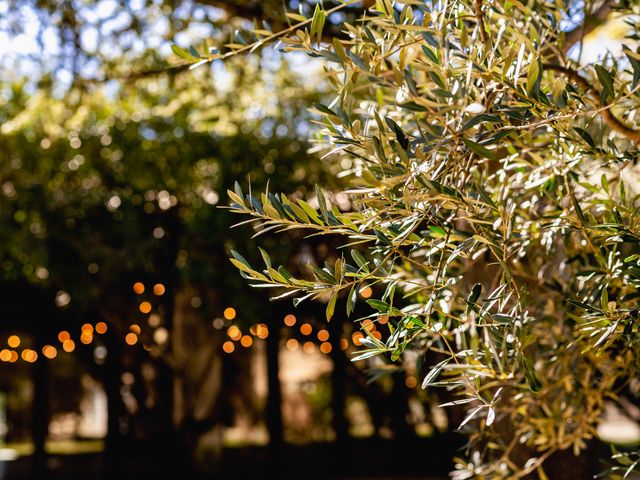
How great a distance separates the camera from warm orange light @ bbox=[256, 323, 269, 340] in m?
9.26

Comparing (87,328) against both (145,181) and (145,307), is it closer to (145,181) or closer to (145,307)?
(145,307)

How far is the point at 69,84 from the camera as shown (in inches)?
252

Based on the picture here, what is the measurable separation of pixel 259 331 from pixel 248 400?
744cm

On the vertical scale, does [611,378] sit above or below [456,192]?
below

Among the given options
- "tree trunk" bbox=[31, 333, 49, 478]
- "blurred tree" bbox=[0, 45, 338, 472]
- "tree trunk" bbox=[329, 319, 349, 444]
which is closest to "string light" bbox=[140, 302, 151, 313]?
"blurred tree" bbox=[0, 45, 338, 472]

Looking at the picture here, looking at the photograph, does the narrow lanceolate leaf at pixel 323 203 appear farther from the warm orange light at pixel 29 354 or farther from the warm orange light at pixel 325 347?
the warm orange light at pixel 29 354

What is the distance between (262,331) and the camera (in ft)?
31.7

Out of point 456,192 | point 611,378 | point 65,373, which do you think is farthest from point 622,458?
point 65,373

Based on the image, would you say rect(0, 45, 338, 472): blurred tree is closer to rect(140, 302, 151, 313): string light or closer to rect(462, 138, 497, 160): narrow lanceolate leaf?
rect(140, 302, 151, 313): string light

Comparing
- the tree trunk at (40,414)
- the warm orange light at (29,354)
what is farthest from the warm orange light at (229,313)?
the warm orange light at (29,354)

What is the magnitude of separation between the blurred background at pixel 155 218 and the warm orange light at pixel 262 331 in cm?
9

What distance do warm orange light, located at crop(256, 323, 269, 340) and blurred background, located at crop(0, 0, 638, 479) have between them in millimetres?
86

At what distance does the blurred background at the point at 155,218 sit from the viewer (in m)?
6.16

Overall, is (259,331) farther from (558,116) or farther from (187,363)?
(558,116)
